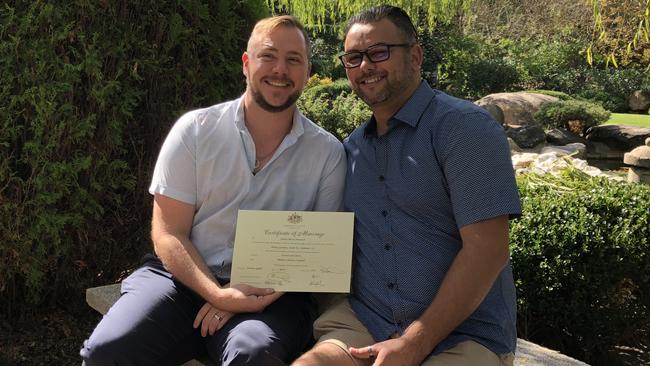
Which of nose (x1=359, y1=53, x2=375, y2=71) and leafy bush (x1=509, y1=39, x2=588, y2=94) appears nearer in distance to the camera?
nose (x1=359, y1=53, x2=375, y2=71)

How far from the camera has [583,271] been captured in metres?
3.68

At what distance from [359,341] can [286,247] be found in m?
0.45

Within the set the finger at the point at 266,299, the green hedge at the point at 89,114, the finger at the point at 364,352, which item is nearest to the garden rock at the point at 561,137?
the green hedge at the point at 89,114

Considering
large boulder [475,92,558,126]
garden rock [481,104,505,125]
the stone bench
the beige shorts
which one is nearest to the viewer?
the beige shorts

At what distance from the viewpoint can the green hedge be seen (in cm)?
346

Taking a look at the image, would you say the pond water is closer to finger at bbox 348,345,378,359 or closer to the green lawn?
the green lawn

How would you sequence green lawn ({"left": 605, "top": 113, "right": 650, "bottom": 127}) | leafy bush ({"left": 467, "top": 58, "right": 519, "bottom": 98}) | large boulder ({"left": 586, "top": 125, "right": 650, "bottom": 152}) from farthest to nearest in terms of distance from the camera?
1. leafy bush ({"left": 467, "top": 58, "right": 519, "bottom": 98})
2. green lawn ({"left": 605, "top": 113, "right": 650, "bottom": 127})
3. large boulder ({"left": 586, "top": 125, "right": 650, "bottom": 152})

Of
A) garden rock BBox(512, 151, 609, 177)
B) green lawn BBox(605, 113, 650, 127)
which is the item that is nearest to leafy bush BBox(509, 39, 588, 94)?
green lawn BBox(605, 113, 650, 127)

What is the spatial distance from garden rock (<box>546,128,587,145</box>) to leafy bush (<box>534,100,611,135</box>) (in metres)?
0.57

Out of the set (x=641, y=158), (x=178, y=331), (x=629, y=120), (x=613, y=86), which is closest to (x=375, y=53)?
(x=178, y=331)

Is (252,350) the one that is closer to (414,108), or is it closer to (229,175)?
(229,175)

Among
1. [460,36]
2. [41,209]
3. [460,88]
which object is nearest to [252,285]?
[41,209]

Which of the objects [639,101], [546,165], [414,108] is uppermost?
[414,108]

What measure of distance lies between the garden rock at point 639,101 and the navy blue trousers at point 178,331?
20.8 meters
